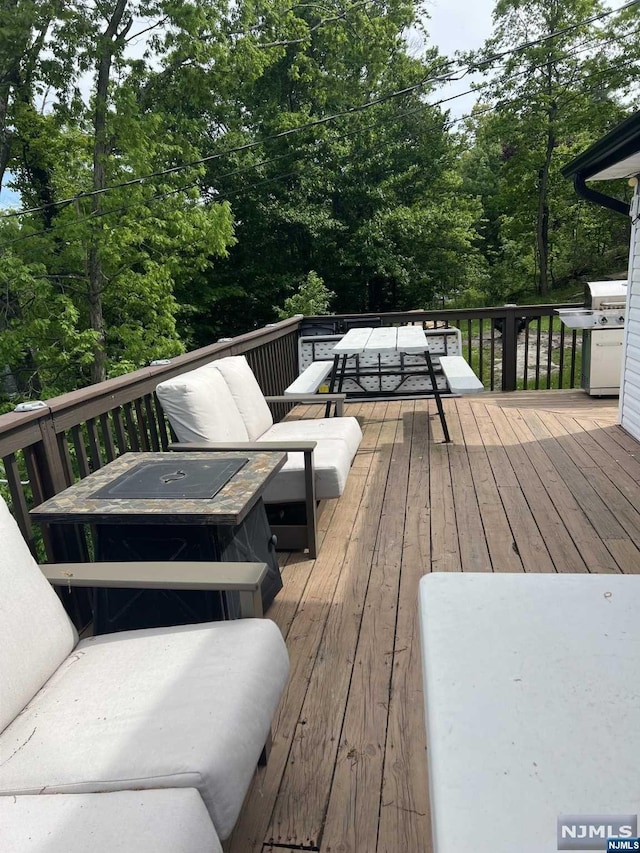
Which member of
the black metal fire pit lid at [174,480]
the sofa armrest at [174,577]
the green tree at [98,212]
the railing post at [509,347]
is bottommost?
the railing post at [509,347]

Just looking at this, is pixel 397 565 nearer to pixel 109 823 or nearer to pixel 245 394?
pixel 245 394

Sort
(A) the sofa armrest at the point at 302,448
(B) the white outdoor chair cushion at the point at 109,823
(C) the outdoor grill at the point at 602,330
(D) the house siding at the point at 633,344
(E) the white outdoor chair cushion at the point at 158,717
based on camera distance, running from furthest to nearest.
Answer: (C) the outdoor grill at the point at 602,330 < (D) the house siding at the point at 633,344 < (A) the sofa armrest at the point at 302,448 < (E) the white outdoor chair cushion at the point at 158,717 < (B) the white outdoor chair cushion at the point at 109,823

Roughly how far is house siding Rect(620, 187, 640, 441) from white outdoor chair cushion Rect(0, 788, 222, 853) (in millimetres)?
4166

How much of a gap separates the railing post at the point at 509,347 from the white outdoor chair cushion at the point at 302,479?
3798 millimetres

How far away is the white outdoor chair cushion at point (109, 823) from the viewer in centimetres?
88

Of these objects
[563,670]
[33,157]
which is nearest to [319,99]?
[33,157]

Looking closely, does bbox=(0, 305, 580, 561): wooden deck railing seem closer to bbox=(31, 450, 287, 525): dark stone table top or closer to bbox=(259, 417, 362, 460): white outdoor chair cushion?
bbox=(31, 450, 287, 525): dark stone table top

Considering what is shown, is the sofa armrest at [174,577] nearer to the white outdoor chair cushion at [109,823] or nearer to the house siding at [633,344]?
the white outdoor chair cushion at [109,823]

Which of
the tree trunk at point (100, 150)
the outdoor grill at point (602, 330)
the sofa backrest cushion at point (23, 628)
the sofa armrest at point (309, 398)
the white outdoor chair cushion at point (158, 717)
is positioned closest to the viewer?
the white outdoor chair cushion at point (158, 717)

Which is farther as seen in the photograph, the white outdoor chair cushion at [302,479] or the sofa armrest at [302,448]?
the white outdoor chair cushion at [302,479]

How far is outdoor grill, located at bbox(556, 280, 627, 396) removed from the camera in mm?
5379

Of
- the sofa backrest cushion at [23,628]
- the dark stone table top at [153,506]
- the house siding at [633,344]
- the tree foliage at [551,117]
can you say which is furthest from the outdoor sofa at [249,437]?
the tree foliage at [551,117]

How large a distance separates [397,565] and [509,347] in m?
4.22

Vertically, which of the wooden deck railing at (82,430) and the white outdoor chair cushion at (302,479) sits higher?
the wooden deck railing at (82,430)
